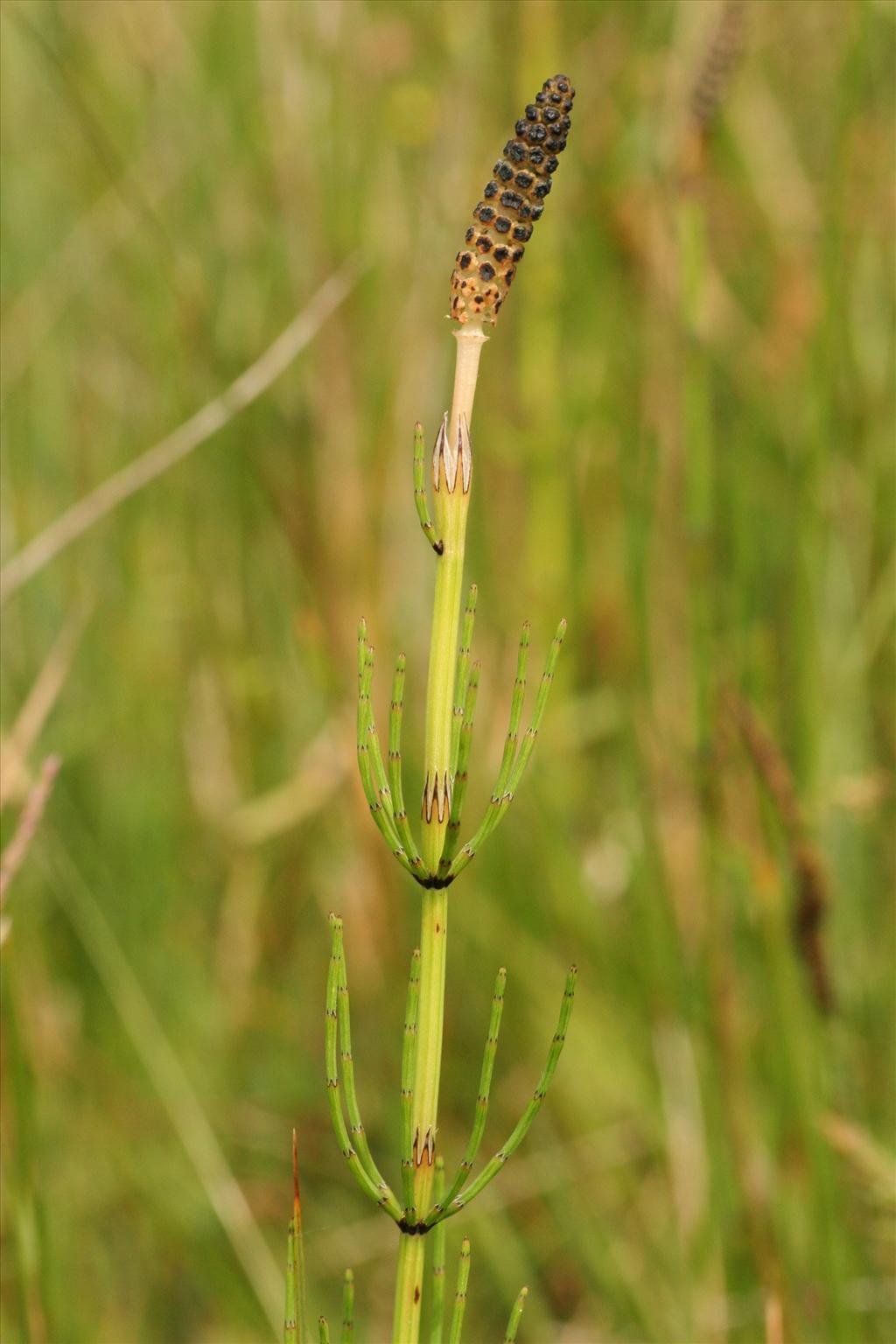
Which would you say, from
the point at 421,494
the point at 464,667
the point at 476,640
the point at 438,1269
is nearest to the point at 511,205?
the point at 421,494

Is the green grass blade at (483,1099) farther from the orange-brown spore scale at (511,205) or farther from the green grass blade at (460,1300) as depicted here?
the orange-brown spore scale at (511,205)

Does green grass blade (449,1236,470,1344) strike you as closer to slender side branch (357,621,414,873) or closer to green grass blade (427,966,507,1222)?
green grass blade (427,966,507,1222)

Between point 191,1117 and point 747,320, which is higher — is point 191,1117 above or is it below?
below

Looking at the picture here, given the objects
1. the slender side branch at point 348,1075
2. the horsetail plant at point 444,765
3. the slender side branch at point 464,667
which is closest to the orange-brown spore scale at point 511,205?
the horsetail plant at point 444,765

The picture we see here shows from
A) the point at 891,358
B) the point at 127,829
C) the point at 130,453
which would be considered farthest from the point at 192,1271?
the point at 891,358

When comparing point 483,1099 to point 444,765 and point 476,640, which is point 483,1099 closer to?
point 444,765

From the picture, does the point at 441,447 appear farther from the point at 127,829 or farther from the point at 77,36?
the point at 77,36

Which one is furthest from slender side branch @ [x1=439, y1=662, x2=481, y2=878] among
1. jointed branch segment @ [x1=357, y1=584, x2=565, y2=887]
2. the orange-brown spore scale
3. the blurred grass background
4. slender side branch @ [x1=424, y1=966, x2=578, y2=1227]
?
the blurred grass background
